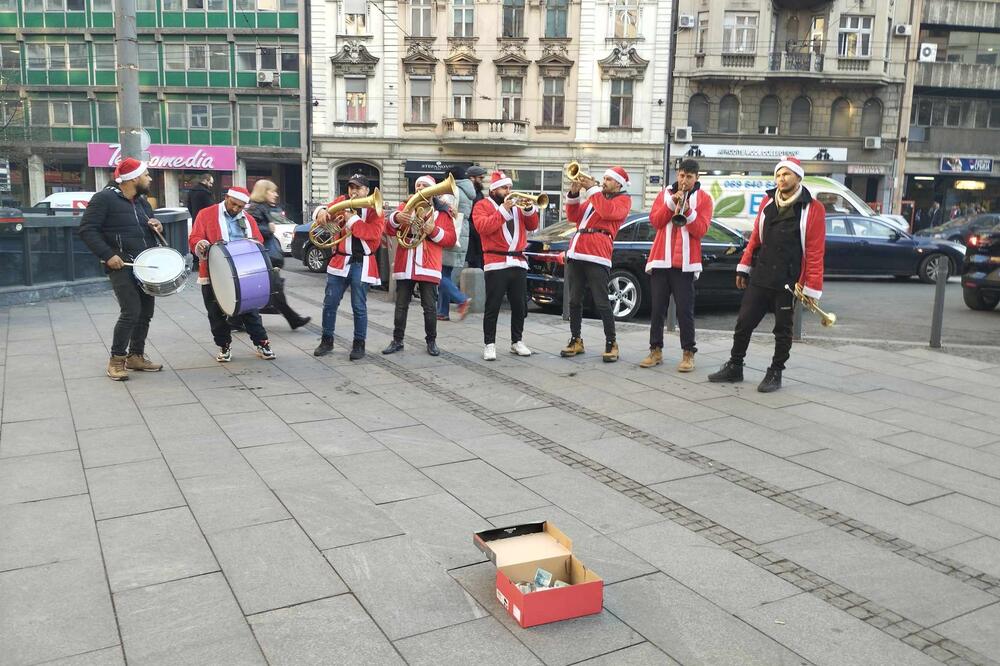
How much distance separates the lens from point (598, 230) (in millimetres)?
8469

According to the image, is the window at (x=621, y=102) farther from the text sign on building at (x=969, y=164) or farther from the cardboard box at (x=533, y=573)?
the cardboard box at (x=533, y=573)

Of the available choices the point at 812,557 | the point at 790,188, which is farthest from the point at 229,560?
the point at 790,188

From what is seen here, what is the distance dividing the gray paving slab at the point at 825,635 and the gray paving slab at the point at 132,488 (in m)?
3.07

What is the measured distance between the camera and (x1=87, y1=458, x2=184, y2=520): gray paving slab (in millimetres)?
4688

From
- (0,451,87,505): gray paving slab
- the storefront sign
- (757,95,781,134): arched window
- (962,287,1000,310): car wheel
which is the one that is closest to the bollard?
(962,287,1000,310): car wheel

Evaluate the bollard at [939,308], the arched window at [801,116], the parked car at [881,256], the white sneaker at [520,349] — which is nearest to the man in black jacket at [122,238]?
the white sneaker at [520,349]

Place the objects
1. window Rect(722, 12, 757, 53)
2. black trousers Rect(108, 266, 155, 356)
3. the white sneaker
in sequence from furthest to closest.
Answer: window Rect(722, 12, 757, 53), the white sneaker, black trousers Rect(108, 266, 155, 356)

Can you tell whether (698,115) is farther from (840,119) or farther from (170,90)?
(170,90)

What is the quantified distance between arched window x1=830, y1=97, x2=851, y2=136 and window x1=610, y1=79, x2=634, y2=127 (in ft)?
30.0

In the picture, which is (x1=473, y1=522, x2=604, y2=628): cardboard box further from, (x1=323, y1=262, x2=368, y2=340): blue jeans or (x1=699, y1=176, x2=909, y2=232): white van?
(x1=699, y1=176, x2=909, y2=232): white van

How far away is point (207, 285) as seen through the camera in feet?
26.8

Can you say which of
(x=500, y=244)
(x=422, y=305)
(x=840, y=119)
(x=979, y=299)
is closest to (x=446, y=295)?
(x=422, y=305)

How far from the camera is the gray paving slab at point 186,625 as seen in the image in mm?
3256

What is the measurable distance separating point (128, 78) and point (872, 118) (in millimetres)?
36083
